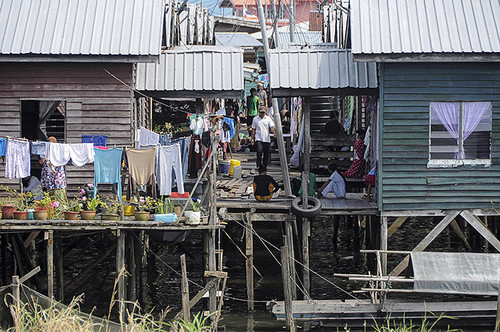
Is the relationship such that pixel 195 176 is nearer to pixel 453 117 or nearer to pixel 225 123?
pixel 225 123

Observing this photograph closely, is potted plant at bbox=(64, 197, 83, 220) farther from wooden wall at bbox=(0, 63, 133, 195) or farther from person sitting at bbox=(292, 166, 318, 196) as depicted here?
person sitting at bbox=(292, 166, 318, 196)

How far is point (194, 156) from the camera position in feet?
63.4

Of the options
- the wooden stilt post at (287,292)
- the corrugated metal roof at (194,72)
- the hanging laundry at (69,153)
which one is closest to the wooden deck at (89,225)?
the hanging laundry at (69,153)

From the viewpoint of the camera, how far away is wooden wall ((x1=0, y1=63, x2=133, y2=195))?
17656 mm

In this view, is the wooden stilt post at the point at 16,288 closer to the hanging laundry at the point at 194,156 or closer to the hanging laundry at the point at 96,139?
the hanging laundry at the point at 96,139

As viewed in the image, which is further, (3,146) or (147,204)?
(147,204)

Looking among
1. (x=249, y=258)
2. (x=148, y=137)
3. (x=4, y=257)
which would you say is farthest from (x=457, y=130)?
(x=4, y=257)

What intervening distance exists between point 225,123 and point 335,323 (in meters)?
6.09

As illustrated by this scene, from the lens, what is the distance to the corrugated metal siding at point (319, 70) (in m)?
17.0

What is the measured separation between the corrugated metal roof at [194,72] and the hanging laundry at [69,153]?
2656 mm

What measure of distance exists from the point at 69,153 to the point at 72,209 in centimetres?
116

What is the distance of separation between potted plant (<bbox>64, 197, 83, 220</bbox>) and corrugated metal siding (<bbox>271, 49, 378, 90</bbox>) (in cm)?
488

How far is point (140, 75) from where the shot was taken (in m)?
18.2

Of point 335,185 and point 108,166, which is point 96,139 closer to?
point 108,166
